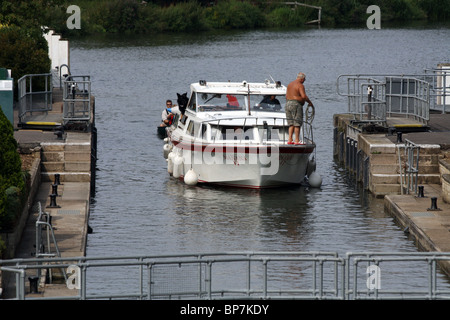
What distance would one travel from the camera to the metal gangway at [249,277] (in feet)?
50.8

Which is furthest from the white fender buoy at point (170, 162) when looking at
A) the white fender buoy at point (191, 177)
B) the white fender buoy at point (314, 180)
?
the white fender buoy at point (314, 180)

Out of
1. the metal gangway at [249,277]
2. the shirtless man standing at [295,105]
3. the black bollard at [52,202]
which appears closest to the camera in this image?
the metal gangway at [249,277]

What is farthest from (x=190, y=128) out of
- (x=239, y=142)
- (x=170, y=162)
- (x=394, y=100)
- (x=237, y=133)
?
(x=394, y=100)

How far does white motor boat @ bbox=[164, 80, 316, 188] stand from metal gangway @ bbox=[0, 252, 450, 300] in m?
7.40

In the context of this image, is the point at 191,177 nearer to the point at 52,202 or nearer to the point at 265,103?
the point at 265,103

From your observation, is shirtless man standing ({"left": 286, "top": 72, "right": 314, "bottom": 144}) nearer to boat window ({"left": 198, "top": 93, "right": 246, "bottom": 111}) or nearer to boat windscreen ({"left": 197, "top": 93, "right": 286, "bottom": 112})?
boat windscreen ({"left": 197, "top": 93, "right": 286, "bottom": 112})

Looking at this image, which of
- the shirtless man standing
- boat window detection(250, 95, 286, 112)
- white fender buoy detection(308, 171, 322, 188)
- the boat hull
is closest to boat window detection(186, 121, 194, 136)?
the boat hull

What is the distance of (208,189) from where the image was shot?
29.8 metres

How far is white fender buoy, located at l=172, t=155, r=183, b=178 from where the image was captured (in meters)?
30.6

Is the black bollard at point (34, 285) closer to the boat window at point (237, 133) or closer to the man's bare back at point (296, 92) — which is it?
the boat window at point (237, 133)

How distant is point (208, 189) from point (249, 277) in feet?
45.1

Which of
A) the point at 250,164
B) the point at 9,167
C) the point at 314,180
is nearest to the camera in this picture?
the point at 9,167
